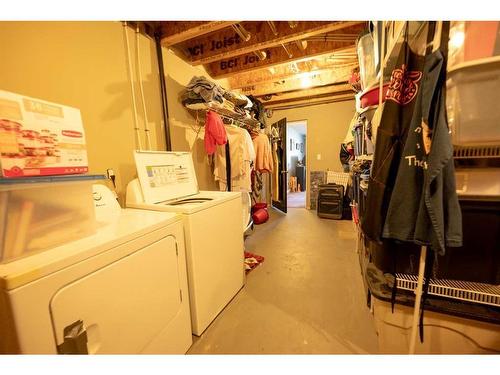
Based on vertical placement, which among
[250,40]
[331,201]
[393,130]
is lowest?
[331,201]

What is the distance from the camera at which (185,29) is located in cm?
179

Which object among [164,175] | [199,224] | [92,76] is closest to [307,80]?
[164,175]

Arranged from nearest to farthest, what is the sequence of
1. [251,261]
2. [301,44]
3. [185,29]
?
[185,29]
[301,44]
[251,261]

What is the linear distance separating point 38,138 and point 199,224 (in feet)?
2.67

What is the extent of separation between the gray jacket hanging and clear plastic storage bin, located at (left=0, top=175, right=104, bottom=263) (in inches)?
49.8

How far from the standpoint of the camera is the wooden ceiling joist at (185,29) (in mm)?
1647

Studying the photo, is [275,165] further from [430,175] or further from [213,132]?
[430,175]

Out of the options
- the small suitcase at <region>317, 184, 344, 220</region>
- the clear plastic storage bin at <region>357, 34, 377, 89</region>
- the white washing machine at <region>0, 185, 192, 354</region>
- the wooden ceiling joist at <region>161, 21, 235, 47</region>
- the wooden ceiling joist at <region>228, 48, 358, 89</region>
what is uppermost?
the wooden ceiling joist at <region>228, 48, 358, 89</region>

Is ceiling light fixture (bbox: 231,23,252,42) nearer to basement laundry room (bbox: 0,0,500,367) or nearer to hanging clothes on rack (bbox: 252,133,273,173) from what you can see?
basement laundry room (bbox: 0,0,500,367)

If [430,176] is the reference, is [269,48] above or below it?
above

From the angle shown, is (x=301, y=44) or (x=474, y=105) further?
(x=301, y=44)

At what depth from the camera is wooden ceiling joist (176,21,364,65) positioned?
1721mm

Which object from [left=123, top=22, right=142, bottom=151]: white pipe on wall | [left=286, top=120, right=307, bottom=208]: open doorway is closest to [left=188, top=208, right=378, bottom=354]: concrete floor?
[left=123, top=22, right=142, bottom=151]: white pipe on wall
